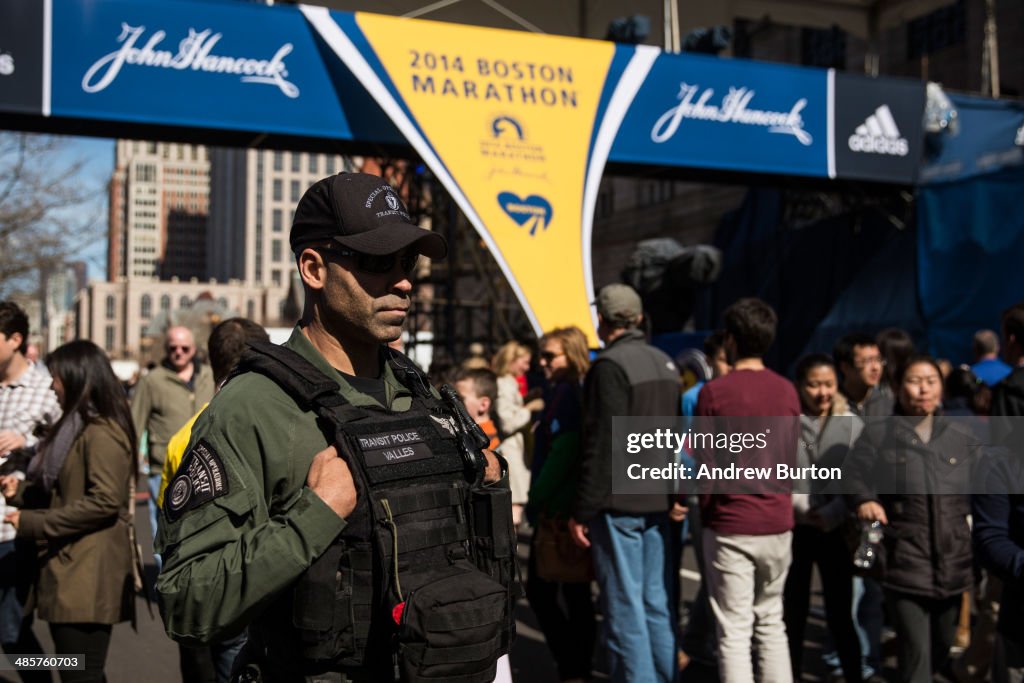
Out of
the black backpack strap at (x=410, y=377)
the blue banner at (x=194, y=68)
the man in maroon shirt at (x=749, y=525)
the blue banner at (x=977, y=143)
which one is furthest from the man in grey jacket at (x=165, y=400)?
the blue banner at (x=977, y=143)

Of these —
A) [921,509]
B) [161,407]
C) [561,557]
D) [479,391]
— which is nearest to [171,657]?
[161,407]

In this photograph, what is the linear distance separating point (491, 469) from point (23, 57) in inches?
338

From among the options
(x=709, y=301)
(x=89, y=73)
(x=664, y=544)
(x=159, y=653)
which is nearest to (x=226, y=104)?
(x=89, y=73)

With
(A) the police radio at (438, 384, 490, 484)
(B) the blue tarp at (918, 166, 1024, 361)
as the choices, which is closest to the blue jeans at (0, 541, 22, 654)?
(A) the police radio at (438, 384, 490, 484)

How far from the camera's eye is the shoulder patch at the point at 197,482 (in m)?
1.98

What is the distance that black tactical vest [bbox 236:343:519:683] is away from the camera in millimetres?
1982

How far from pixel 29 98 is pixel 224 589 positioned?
8.67 m

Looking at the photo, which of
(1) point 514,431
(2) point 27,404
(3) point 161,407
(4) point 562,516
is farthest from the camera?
(3) point 161,407

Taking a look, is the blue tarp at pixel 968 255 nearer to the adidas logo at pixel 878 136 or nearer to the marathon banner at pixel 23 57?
the adidas logo at pixel 878 136

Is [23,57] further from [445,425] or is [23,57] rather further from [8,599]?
[445,425]

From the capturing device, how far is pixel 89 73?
367 inches

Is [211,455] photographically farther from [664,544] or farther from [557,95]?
[557,95]

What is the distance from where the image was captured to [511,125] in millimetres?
10406

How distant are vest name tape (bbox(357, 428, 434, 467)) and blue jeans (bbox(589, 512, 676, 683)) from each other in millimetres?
3084
